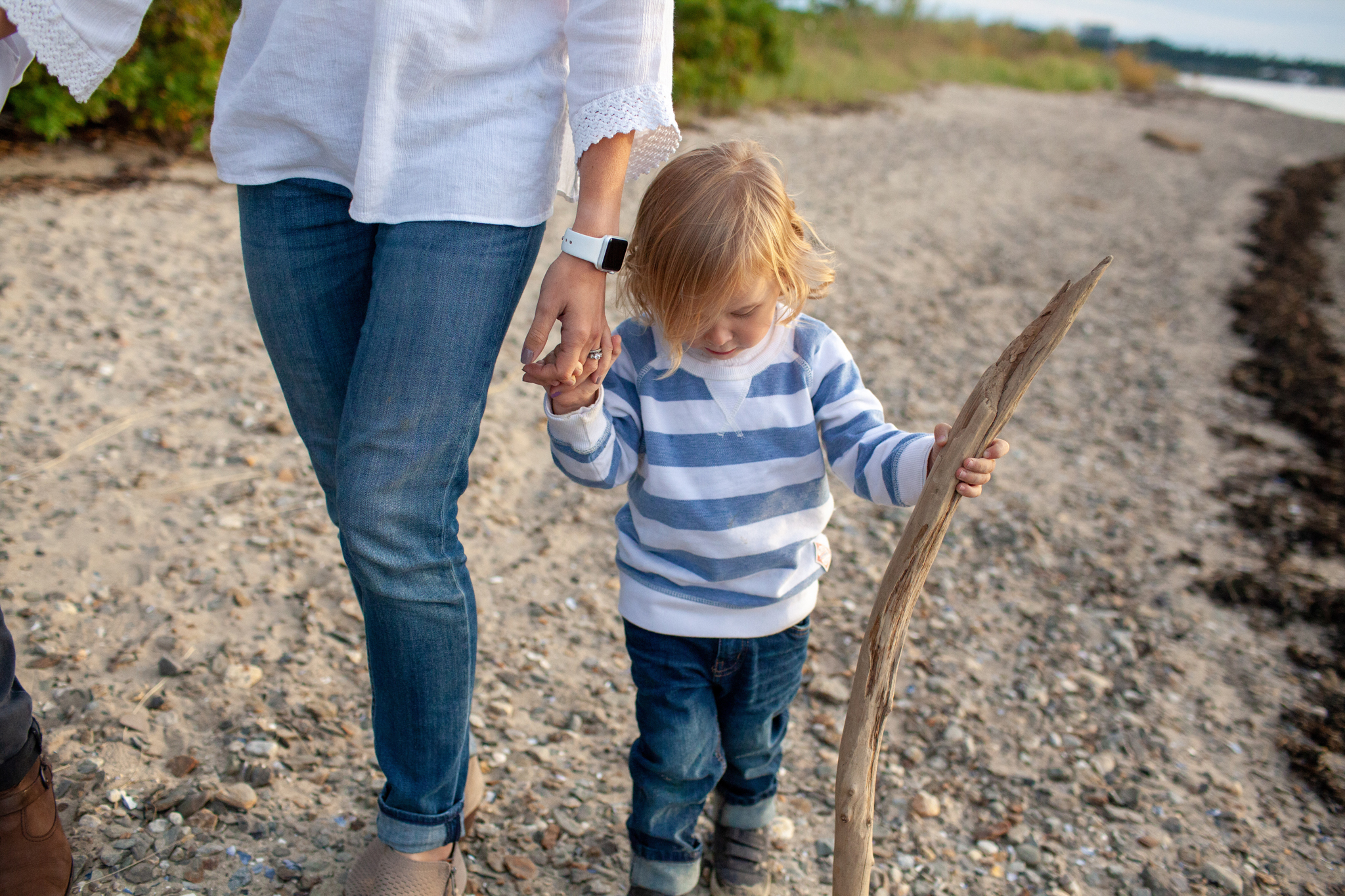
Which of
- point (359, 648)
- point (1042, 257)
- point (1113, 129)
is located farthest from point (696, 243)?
point (1113, 129)

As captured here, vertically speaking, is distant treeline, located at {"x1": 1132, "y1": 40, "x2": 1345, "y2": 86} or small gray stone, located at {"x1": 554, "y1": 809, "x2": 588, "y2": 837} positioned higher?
distant treeline, located at {"x1": 1132, "y1": 40, "x2": 1345, "y2": 86}

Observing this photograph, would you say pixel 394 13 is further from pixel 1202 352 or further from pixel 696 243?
pixel 1202 352

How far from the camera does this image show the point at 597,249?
1472mm

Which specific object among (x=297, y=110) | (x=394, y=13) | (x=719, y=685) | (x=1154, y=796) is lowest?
(x=1154, y=796)

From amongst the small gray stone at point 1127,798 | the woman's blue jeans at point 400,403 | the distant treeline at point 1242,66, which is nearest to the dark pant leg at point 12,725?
the woman's blue jeans at point 400,403

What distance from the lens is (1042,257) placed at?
26.9 ft

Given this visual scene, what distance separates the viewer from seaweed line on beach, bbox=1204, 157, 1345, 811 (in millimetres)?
3020

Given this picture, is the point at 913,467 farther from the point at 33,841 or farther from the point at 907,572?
the point at 33,841

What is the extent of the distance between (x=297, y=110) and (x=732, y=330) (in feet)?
2.72

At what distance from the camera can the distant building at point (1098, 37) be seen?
3312 centimetres

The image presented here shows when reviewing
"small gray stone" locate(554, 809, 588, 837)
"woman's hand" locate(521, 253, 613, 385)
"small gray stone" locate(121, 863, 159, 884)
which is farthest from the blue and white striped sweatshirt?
"small gray stone" locate(121, 863, 159, 884)

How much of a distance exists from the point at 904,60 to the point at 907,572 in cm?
1918

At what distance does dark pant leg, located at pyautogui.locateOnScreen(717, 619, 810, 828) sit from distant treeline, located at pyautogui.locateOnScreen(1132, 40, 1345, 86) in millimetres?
40944

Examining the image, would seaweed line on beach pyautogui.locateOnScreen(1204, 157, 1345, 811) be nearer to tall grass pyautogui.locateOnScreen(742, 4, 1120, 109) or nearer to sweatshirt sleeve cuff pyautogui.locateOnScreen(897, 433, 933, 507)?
sweatshirt sleeve cuff pyautogui.locateOnScreen(897, 433, 933, 507)
